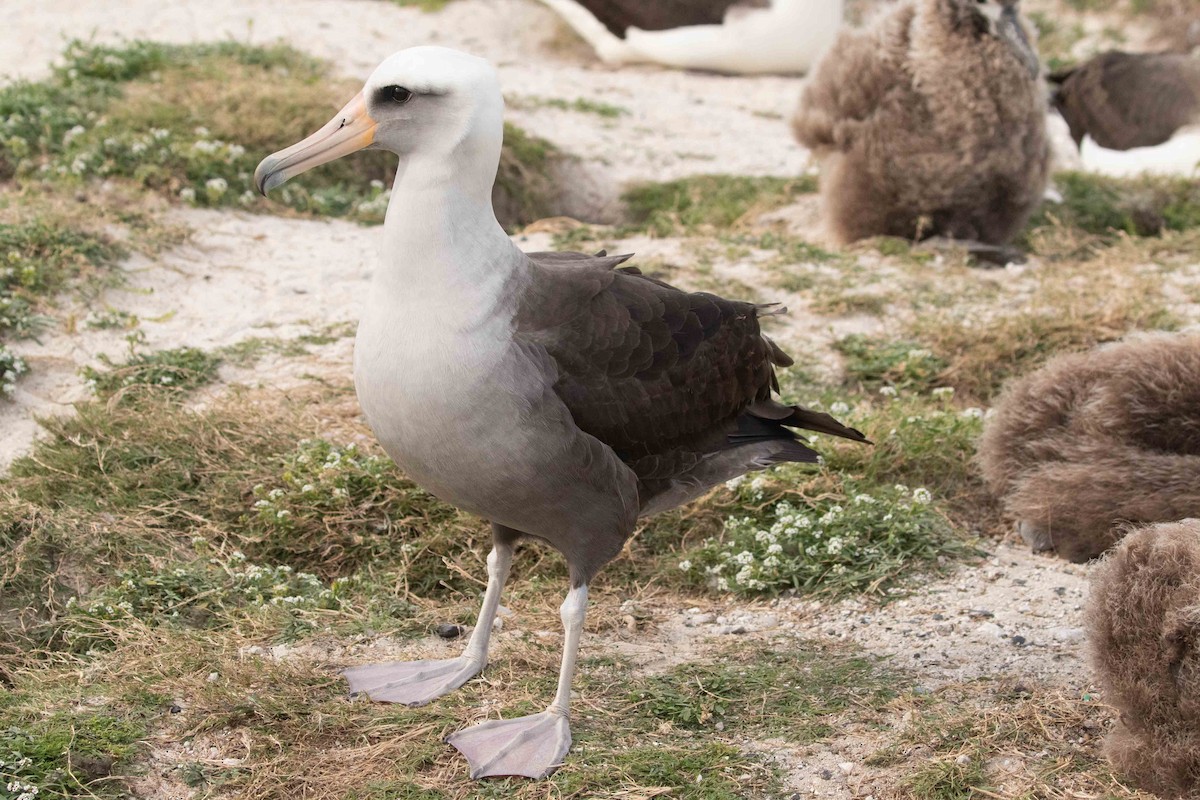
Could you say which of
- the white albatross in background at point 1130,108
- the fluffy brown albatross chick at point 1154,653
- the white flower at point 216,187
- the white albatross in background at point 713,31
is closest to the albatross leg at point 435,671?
the fluffy brown albatross chick at point 1154,653

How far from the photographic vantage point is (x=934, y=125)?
6.75m

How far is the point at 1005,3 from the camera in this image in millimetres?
6738

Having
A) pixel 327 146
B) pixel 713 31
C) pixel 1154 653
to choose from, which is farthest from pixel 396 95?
pixel 713 31

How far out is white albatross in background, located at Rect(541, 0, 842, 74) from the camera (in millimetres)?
10430

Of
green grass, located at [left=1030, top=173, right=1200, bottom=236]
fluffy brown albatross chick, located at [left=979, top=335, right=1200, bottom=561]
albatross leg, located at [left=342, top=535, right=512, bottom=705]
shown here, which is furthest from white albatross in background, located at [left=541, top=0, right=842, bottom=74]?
albatross leg, located at [left=342, top=535, right=512, bottom=705]

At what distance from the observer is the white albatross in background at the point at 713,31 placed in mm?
10430

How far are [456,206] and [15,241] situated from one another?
11.0ft

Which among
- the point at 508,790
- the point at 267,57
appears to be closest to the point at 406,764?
the point at 508,790

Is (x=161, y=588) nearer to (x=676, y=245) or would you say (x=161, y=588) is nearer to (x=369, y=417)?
(x=369, y=417)

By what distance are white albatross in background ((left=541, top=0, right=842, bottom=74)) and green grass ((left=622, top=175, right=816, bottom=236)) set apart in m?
2.66

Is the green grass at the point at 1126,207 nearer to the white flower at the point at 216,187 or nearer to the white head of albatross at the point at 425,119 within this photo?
the white flower at the point at 216,187

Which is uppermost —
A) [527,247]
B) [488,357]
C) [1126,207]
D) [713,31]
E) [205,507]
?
[713,31]

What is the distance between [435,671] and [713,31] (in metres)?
7.87

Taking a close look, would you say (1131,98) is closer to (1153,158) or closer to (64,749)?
(1153,158)
